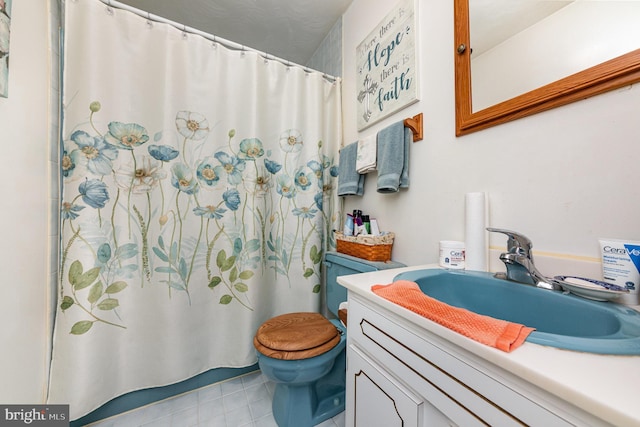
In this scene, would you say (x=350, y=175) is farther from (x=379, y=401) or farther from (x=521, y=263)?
(x=379, y=401)

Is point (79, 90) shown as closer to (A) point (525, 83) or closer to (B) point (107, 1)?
(B) point (107, 1)

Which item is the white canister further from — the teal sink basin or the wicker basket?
the wicker basket

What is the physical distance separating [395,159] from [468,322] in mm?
788

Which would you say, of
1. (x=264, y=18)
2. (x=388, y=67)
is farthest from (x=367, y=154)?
(x=264, y=18)

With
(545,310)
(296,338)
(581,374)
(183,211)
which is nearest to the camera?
(581,374)

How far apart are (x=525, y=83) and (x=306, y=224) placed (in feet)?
3.78

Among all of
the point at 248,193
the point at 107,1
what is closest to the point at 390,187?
the point at 248,193

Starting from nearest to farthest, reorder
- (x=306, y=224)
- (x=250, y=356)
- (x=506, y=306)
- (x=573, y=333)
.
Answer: (x=573, y=333)
(x=506, y=306)
(x=250, y=356)
(x=306, y=224)

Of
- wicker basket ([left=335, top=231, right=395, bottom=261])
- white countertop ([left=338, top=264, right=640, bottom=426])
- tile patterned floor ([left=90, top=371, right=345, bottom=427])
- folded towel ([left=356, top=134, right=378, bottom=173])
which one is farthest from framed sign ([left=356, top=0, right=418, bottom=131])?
tile patterned floor ([left=90, top=371, right=345, bottom=427])

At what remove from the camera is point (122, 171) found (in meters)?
1.06

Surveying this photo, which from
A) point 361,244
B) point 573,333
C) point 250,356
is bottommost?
point 250,356

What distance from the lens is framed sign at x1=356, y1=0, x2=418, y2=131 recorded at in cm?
106

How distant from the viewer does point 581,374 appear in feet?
0.99

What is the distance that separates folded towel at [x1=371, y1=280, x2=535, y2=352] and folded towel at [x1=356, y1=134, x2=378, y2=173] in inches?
30.4
